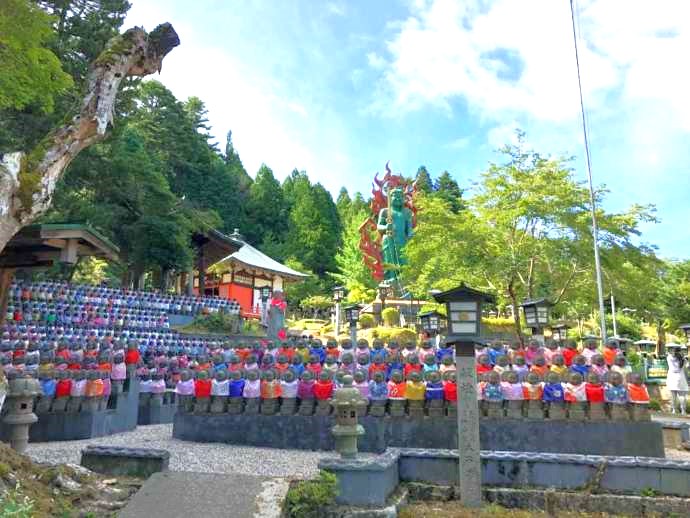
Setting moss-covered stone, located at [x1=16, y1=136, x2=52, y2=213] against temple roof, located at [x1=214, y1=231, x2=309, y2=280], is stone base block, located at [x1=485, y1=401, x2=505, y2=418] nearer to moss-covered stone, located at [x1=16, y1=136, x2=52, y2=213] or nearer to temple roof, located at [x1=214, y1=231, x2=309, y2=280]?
moss-covered stone, located at [x1=16, y1=136, x2=52, y2=213]

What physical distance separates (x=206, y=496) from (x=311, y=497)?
45.4 inches

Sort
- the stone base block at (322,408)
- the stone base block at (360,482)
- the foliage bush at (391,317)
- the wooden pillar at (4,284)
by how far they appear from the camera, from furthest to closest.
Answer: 1. the foliage bush at (391,317)
2. the wooden pillar at (4,284)
3. the stone base block at (322,408)
4. the stone base block at (360,482)

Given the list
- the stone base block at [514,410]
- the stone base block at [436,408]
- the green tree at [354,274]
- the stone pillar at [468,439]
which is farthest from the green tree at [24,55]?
the green tree at [354,274]

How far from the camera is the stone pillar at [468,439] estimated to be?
Result: 20.5ft

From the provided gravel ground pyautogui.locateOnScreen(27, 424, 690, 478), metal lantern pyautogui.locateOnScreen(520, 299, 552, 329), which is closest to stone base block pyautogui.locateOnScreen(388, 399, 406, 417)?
gravel ground pyautogui.locateOnScreen(27, 424, 690, 478)

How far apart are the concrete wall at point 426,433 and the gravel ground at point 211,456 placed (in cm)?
29

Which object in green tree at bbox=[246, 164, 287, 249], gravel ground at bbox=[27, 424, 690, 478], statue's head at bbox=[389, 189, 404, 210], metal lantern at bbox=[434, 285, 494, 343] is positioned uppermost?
green tree at bbox=[246, 164, 287, 249]

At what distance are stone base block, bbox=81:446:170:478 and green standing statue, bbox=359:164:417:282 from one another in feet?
101

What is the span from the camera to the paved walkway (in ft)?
17.5

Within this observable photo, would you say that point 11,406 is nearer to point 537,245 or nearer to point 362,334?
point 537,245

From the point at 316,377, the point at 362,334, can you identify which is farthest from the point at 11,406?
the point at 362,334

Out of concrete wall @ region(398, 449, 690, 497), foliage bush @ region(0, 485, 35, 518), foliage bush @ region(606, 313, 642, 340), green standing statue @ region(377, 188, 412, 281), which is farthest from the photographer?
green standing statue @ region(377, 188, 412, 281)

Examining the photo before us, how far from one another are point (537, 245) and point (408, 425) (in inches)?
429

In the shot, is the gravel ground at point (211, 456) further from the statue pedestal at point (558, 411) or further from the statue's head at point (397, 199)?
the statue's head at point (397, 199)
